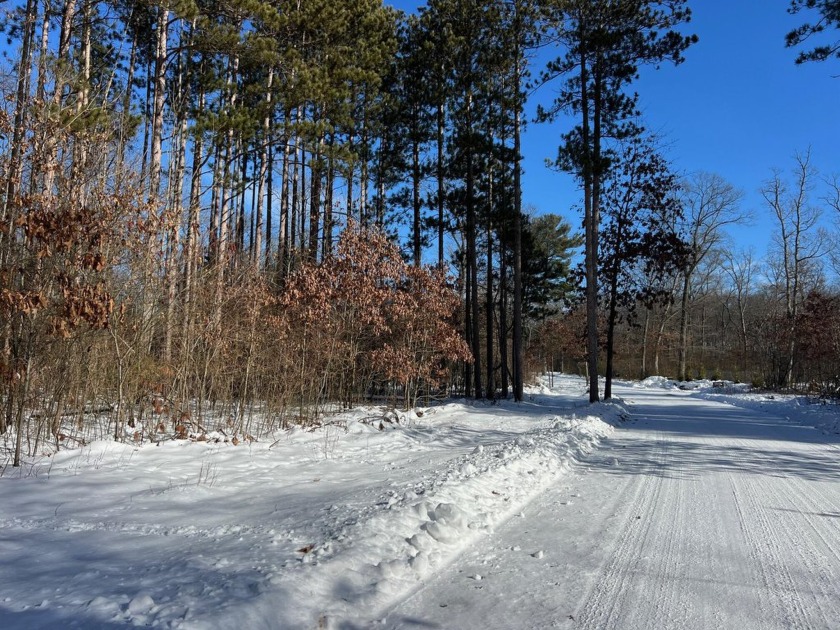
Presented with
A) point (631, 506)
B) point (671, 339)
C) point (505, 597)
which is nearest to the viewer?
point (505, 597)

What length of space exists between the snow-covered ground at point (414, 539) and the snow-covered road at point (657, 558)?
17 millimetres

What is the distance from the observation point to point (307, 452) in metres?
8.48

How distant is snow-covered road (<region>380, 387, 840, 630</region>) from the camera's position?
10.6 feet

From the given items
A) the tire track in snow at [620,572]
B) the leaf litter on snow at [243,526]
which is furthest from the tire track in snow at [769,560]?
the leaf litter on snow at [243,526]

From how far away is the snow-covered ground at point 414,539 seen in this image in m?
3.19

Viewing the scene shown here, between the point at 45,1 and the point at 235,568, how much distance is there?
14.0 m

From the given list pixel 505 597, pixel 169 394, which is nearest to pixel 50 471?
pixel 169 394

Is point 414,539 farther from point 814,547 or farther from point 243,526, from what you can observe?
point 814,547

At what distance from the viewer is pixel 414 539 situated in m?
4.27

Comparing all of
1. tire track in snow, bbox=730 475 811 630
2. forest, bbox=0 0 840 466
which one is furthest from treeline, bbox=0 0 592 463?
tire track in snow, bbox=730 475 811 630

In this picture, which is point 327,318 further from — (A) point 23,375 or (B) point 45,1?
(B) point 45,1

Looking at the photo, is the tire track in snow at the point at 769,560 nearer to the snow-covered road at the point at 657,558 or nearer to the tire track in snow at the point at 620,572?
the snow-covered road at the point at 657,558

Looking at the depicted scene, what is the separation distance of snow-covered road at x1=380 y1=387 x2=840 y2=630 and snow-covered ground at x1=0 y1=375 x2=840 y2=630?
0.02 metres

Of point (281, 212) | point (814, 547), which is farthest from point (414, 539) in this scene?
point (281, 212)
